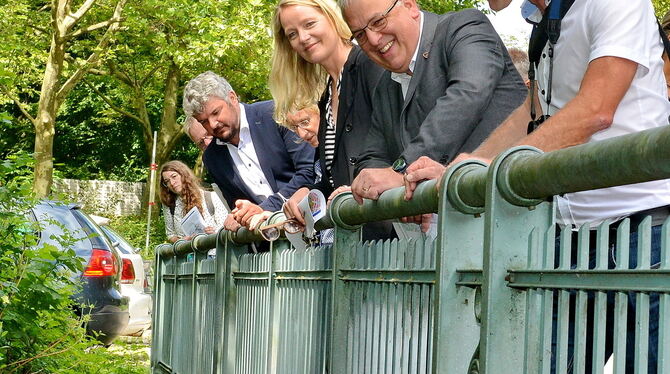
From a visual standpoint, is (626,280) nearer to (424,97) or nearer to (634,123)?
(634,123)

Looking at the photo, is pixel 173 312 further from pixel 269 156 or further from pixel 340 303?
pixel 340 303

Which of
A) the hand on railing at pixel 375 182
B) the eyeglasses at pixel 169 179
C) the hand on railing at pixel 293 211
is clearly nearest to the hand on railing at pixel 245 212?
the hand on railing at pixel 293 211

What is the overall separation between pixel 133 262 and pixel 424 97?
362 inches

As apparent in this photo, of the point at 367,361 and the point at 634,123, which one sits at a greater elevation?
the point at 634,123

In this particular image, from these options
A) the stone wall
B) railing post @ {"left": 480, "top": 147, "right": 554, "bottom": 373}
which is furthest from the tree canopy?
railing post @ {"left": 480, "top": 147, "right": 554, "bottom": 373}

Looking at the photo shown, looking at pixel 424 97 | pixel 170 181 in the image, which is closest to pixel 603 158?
pixel 424 97

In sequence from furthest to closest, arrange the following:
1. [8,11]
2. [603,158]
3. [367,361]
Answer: [8,11] → [367,361] → [603,158]

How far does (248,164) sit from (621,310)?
510cm

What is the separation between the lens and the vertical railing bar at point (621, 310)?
2.01 metres

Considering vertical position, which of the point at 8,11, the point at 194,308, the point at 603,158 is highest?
the point at 8,11

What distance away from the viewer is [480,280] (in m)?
2.64

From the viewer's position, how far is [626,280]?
201 cm

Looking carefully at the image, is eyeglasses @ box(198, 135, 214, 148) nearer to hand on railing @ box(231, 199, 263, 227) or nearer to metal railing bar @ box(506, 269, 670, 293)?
hand on railing @ box(231, 199, 263, 227)

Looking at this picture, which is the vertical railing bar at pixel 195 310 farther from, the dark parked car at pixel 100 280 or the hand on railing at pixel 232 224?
the dark parked car at pixel 100 280
